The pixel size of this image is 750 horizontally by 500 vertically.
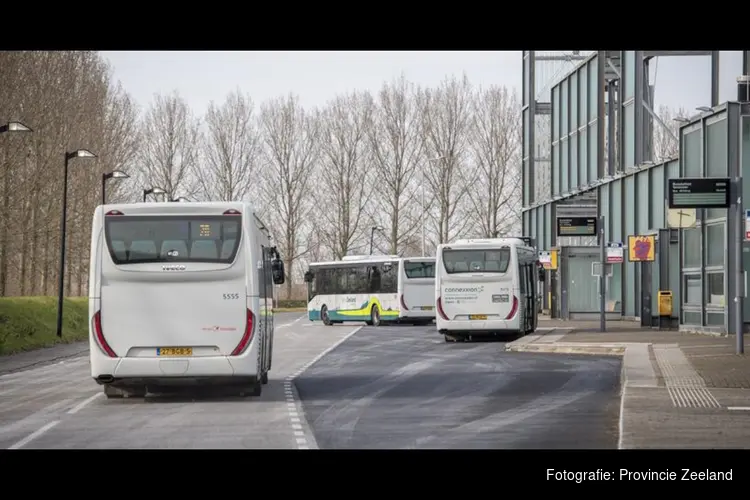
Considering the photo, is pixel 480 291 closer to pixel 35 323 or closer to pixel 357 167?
pixel 35 323

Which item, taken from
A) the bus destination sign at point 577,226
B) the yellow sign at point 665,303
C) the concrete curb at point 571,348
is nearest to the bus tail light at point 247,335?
the concrete curb at point 571,348

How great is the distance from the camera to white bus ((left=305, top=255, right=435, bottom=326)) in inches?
2206

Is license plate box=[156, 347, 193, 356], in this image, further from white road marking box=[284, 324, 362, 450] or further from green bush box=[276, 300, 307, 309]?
green bush box=[276, 300, 307, 309]

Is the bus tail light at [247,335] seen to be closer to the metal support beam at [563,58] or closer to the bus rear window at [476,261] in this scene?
the bus rear window at [476,261]

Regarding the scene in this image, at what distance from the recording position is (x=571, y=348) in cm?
3384

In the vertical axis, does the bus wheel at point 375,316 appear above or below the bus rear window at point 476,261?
below

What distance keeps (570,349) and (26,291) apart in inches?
1264

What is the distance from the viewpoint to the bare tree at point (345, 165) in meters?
82.0

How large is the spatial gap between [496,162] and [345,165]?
352 inches

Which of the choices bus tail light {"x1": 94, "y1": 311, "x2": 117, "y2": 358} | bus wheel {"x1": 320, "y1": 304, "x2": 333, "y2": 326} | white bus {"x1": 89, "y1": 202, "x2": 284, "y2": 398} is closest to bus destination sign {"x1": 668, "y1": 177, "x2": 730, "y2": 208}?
white bus {"x1": 89, "y1": 202, "x2": 284, "y2": 398}

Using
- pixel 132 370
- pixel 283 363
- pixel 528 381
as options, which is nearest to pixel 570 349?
pixel 283 363

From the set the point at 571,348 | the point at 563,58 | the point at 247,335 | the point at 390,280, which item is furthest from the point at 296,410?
the point at 563,58

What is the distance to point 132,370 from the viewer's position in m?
20.2

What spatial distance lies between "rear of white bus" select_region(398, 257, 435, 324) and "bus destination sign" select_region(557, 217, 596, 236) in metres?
6.05
